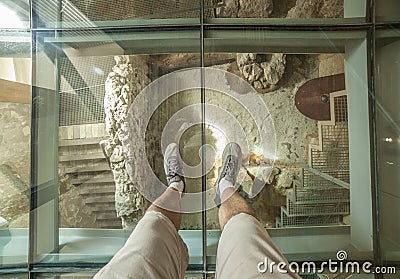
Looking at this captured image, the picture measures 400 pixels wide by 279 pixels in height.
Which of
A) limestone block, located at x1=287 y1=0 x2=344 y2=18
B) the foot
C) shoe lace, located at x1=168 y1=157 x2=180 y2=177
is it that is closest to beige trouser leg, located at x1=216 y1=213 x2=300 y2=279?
the foot

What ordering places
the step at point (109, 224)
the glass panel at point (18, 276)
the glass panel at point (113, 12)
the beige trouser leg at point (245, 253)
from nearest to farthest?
1. the beige trouser leg at point (245, 253)
2. the glass panel at point (18, 276)
3. the glass panel at point (113, 12)
4. the step at point (109, 224)

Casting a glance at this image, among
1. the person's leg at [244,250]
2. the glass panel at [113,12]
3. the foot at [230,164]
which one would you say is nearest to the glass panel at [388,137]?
the foot at [230,164]

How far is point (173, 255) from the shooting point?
1.08 metres

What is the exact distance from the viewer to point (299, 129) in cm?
203

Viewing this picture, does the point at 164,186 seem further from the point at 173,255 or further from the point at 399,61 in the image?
the point at 399,61

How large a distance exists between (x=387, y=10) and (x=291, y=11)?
0.57 metres

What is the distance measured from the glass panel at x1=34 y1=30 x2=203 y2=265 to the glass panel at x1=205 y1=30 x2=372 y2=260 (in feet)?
0.83

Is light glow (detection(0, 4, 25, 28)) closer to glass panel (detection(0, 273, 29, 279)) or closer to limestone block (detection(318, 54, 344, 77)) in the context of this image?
glass panel (detection(0, 273, 29, 279))

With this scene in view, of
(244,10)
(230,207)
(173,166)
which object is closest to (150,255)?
(230,207)

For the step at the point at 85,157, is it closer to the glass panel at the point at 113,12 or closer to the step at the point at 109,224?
the step at the point at 109,224

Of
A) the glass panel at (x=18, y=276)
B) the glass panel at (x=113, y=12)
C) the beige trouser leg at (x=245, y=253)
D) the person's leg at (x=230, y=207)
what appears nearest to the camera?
the beige trouser leg at (x=245, y=253)

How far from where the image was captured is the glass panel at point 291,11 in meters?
1.86

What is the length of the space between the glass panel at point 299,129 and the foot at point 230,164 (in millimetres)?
47

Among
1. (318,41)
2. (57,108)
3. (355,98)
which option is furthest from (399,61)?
(57,108)
